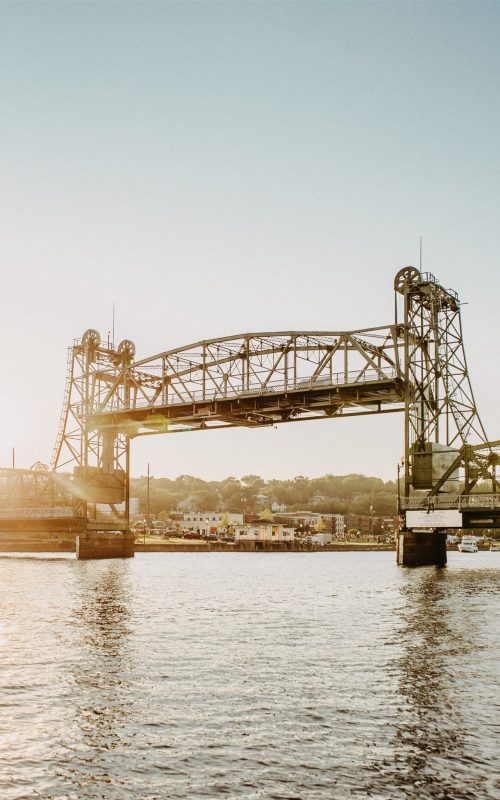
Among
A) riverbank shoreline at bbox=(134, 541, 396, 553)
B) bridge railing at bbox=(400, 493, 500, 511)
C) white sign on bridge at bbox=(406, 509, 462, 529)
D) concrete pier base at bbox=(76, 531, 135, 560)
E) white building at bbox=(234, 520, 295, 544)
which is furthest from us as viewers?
white building at bbox=(234, 520, 295, 544)

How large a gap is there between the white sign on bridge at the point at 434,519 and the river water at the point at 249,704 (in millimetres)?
33692

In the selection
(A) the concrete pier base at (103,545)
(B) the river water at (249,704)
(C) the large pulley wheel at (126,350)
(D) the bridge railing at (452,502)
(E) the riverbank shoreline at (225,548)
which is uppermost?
(C) the large pulley wheel at (126,350)

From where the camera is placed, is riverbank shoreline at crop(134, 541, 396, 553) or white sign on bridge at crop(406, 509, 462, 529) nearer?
white sign on bridge at crop(406, 509, 462, 529)

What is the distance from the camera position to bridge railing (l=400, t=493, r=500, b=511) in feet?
225

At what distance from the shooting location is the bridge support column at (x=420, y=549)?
7538cm

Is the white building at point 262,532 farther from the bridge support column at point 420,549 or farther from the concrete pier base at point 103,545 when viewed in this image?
the bridge support column at point 420,549

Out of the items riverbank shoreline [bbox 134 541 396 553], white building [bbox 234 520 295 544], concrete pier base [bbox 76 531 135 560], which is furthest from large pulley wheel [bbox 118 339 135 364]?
white building [bbox 234 520 295 544]

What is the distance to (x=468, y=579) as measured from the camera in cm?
6228

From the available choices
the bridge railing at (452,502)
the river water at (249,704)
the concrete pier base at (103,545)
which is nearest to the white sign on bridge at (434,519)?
the bridge railing at (452,502)

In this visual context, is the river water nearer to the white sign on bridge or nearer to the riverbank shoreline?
the white sign on bridge

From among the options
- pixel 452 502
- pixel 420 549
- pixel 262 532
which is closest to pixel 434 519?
pixel 452 502

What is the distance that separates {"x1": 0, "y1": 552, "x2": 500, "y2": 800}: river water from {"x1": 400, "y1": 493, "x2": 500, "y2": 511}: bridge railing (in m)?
33.4

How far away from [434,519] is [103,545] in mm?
37920

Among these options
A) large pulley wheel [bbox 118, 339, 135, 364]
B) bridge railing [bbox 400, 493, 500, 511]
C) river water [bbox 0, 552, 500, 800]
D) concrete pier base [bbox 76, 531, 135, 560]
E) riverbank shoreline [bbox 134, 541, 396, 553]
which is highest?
large pulley wheel [bbox 118, 339, 135, 364]
